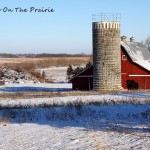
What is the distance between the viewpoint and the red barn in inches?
1702

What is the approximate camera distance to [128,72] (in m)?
44.0

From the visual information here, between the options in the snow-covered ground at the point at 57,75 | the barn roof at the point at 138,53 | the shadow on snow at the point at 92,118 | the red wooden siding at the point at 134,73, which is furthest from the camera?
the snow-covered ground at the point at 57,75

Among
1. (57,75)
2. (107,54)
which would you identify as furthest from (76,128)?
(57,75)

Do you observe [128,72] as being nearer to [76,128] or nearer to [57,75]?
[76,128]

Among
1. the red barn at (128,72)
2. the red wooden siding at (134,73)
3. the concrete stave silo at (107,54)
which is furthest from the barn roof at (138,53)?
the concrete stave silo at (107,54)

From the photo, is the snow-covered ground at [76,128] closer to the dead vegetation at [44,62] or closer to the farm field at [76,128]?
the farm field at [76,128]

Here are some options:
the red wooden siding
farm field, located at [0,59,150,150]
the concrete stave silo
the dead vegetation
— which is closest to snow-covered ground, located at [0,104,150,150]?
farm field, located at [0,59,150,150]

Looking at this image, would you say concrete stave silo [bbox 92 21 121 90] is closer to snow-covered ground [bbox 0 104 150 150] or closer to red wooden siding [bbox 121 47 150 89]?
red wooden siding [bbox 121 47 150 89]

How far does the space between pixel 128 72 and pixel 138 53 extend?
464 centimetres

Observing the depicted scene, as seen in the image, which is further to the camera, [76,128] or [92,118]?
[92,118]

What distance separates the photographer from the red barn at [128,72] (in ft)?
142

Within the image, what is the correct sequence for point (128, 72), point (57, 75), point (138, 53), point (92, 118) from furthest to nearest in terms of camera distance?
1. point (57, 75)
2. point (138, 53)
3. point (128, 72)
4. point (92, 118)

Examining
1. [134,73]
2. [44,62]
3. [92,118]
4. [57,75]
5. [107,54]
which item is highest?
[107,54]

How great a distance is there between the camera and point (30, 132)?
13.2 m
